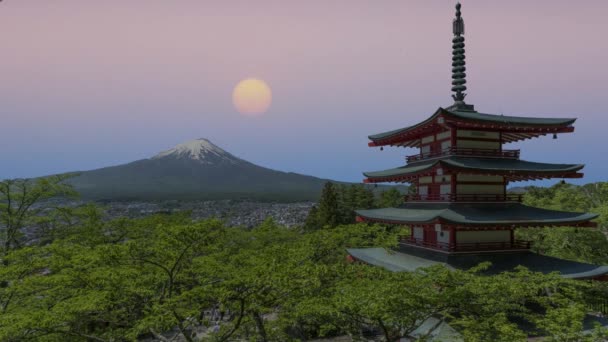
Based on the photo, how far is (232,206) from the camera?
13162cm

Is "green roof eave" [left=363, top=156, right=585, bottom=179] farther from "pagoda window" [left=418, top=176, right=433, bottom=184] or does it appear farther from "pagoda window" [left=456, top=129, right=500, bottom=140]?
"pagoda window" [left=456, top=129, right=500, bottom=140]

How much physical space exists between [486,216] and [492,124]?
178 inches

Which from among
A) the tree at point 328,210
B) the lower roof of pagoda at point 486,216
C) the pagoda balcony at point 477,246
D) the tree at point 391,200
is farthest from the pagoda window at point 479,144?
the tree at point 391,200

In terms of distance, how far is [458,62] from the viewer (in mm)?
21125

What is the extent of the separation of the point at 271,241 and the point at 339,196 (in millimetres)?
30752

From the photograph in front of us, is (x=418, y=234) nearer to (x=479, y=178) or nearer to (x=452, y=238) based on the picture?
(x=452, y=238)

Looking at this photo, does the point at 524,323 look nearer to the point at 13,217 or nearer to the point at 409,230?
the point at 409,230

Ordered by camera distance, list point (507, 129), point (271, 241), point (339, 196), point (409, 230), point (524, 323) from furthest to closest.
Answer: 1. point (339, 196)
2. point (271, 241)
3. point (409, 230)
4. point (507, 129)
5. point (524, 323)

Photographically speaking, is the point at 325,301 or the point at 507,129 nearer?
the point at 325,301

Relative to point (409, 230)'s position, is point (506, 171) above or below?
above

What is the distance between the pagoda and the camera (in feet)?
54.2

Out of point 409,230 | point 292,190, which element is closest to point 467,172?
point 409,230

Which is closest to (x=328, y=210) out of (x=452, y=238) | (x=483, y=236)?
(x=483, y=236)

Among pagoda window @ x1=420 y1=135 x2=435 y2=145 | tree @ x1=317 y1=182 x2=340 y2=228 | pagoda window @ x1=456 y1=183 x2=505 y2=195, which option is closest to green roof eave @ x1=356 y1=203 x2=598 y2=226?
pagoda window @ x1=456 y1=183 x2=505 y2=195
